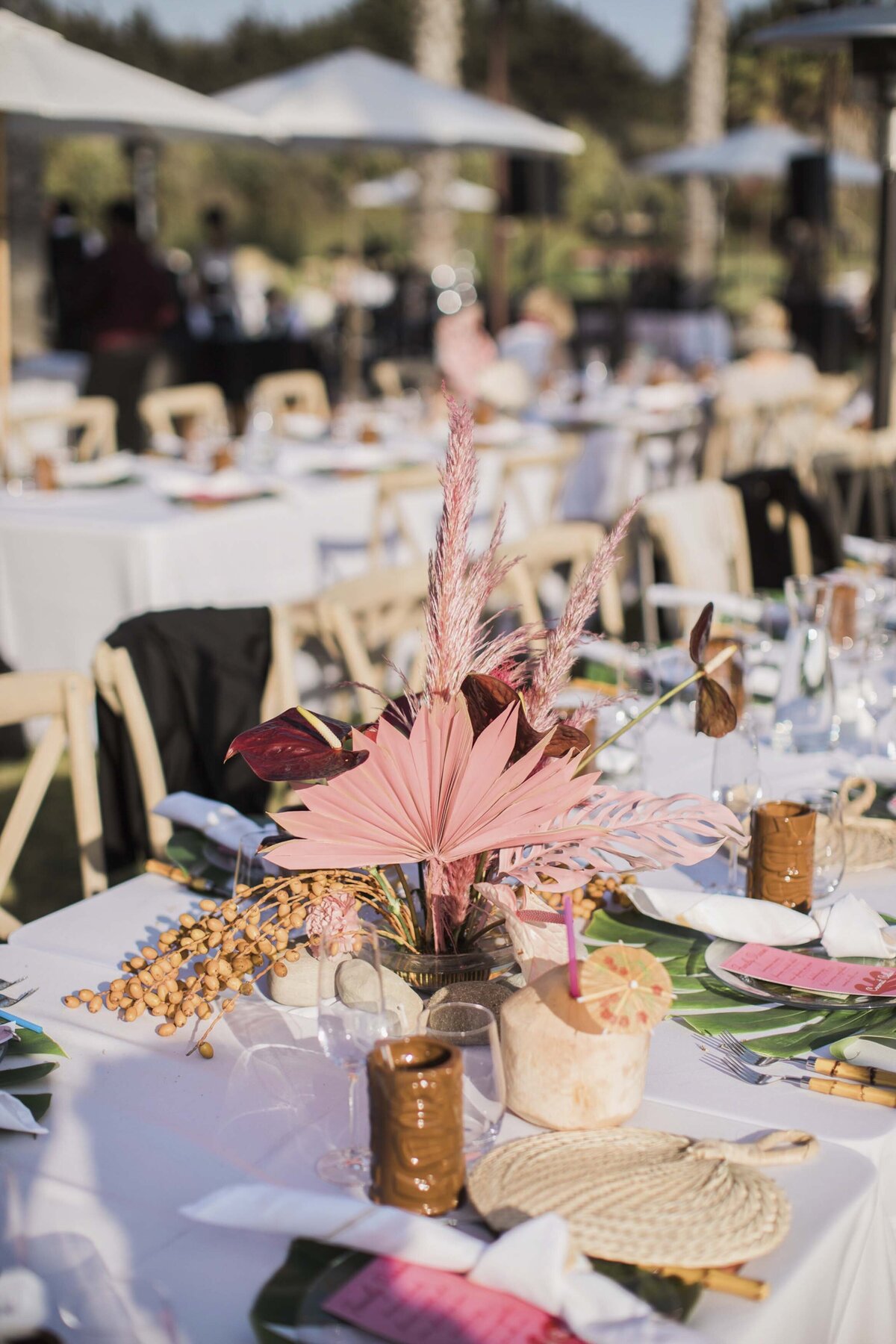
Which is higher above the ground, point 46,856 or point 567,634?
point 567,634

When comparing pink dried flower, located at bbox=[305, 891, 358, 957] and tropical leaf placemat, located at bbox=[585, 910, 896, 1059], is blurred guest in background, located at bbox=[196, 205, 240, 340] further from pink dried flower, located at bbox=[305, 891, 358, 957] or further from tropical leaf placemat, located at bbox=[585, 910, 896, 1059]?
pink dried flower, located at bbox=[305, 891, 358, 957]

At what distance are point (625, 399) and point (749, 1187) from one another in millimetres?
6541

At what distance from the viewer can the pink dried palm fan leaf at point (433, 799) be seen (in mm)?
1162

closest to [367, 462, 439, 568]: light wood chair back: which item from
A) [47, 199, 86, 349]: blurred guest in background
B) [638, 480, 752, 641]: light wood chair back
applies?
[638, 480, 752, 641]: light wood chair back

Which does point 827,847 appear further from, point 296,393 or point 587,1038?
point 296,393

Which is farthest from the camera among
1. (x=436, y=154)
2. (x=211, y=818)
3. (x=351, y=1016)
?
(x=436, y=154)

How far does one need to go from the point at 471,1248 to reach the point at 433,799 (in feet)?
1.17

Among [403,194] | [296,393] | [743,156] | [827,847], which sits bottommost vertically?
[827,847]

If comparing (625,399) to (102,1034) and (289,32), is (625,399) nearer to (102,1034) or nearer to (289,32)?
(102,1034)

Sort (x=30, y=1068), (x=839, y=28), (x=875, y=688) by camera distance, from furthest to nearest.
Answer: (x=839, y=28) < (x=875, y=688) < (x=30, y=1068)

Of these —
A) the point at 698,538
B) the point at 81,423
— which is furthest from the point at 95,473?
the point at 698,538

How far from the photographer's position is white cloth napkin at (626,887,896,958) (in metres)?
1.47

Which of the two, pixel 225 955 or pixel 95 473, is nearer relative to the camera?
pixel 225 955

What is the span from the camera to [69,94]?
17.5 ft
